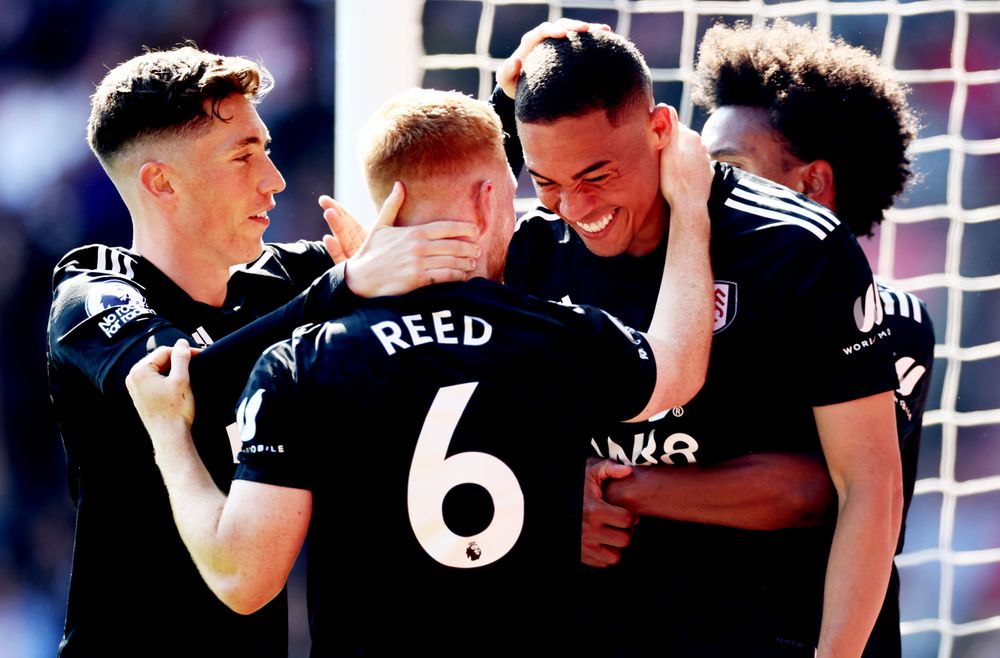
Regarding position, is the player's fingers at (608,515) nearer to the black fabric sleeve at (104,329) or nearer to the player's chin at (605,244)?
the player's chin at (605,244)

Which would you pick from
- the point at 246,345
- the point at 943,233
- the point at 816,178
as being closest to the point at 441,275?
the point at 246,345

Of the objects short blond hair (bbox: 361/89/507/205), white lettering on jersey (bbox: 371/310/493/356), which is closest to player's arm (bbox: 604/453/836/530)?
white lettering on jersey (bbox: 371/310/493/356)

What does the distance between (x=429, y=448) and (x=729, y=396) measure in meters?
0.68

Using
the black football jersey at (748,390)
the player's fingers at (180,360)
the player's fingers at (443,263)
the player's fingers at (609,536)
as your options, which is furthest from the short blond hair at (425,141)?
the player's fingers at (609,536)

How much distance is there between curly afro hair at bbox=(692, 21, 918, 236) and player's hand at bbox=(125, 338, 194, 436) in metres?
1.47

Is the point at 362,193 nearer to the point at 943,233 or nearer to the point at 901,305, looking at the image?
the point at 901,305

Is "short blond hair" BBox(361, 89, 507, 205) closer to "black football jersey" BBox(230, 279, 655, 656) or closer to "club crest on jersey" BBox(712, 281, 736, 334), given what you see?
"black football jersey" BBox(230, 279, 655, 656)

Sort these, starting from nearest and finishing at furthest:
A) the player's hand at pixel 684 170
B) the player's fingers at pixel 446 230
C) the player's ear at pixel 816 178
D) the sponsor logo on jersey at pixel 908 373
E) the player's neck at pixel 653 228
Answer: the player's fingers at pixel 446 230 < the player's hand at pixel 684 170 < the player's neck at pixel 653 228 < the sponsor logo on jersey at pixel 908 373 < the player's ear at pixel 816 178

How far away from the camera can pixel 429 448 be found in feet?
4.98

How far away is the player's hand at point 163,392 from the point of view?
1700 millimetres

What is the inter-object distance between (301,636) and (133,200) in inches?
78.8

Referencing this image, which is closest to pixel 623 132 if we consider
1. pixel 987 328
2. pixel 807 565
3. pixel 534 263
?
pixel 534 263

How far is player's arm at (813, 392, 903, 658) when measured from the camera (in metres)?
1.80

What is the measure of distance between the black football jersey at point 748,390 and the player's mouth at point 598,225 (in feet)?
0.29
